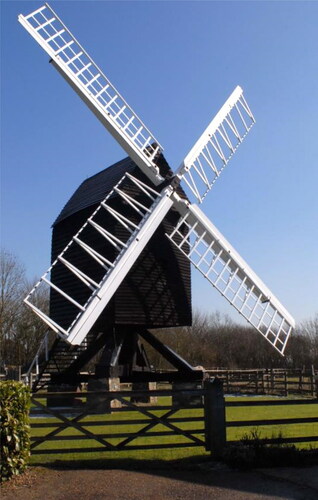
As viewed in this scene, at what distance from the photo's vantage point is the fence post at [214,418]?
7.56 meters

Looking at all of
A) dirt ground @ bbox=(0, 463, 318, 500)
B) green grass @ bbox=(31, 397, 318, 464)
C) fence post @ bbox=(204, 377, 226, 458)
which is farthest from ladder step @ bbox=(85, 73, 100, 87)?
dirt ground @ bbox=(0, 463, 318, 500)

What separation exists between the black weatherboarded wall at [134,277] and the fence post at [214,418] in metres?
7.12

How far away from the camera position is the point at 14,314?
132 feet

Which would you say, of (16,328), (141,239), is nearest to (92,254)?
(141,239)

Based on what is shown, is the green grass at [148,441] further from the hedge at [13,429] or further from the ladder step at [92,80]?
the ladder step at [92,80]

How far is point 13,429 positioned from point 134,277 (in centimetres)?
872

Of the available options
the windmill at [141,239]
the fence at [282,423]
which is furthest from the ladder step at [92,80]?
the fence at [282,423]

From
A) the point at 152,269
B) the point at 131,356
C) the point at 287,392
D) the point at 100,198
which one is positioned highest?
the point at 100,198

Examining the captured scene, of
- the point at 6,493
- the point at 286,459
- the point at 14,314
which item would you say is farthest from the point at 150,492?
the point at 14,314

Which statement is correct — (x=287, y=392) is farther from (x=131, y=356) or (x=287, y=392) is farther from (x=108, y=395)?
(x=108, y=395)

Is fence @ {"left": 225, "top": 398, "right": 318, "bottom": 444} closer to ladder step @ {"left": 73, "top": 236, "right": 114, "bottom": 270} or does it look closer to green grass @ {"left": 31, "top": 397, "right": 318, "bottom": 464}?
green grass @ {"left": 31, "top": 397, "right": 318, "bottom": 464}

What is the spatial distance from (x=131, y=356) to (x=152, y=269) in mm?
2979

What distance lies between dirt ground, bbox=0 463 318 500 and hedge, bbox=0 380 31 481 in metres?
0.19

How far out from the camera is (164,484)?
6320mm
